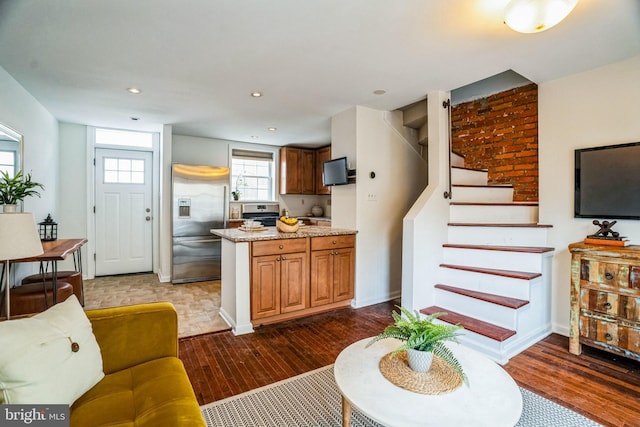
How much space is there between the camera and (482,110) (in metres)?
4.09

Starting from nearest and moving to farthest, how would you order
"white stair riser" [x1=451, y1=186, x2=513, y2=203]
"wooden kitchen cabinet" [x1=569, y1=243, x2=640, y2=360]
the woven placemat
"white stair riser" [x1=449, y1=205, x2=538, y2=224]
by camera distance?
1. the woven placemat
2. "wooden kitchen cabinet" [x1=569, y1=243, x2=640, y2=360]
3. "white stair riser" [x1=449, y1=205, x2=538, y2=224]
4. "white stair riser" [x1=451, y1=186, x2=513, y2=203]

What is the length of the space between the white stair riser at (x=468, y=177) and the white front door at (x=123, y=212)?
15.7 feet

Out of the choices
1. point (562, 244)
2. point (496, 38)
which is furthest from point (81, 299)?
point (562, 244)

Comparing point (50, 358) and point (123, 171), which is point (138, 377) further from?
point (123, 171)

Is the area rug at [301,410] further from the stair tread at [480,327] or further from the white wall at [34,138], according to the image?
the white wall at [34,138]

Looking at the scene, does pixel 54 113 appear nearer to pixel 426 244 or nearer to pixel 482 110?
pixel 426 244

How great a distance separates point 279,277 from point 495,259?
2.10 meters

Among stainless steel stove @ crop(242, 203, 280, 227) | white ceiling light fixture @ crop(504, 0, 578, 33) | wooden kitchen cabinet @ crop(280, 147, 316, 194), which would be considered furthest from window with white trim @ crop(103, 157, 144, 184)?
white ceiling light fixture @ crop(504, 0, 578, 33)

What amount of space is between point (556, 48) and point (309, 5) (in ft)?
6.37

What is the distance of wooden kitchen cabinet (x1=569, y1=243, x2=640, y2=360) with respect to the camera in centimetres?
220

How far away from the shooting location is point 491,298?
2.62 m

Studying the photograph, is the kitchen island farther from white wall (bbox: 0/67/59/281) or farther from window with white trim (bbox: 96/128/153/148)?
window with white trim (bbox: 96/128/153/148)

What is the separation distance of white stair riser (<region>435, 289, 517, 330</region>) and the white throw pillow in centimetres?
273

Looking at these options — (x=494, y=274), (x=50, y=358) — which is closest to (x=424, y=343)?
(x=50, y=358)
